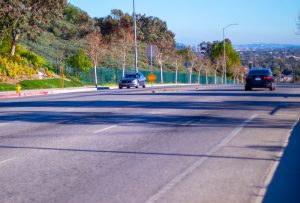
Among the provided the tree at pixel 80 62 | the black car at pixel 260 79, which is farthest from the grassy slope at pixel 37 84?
the black car at pixel 260 79

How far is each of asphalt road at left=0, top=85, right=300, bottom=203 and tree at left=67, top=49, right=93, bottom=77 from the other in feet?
135

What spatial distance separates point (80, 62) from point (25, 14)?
10811mm

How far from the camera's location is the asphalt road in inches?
342

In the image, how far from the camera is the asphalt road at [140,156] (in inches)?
342

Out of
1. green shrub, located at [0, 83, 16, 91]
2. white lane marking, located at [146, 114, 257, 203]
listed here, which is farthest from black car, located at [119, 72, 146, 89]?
white lane marking, located at [146, 114, 257, 203]

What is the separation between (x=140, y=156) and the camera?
39.2 ft

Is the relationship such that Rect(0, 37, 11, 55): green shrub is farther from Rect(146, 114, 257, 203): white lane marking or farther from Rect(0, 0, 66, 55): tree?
Rect(146, 114, 257, 203): white lane marking

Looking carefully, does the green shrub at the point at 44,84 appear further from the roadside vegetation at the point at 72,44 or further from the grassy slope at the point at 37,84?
the roadside vegetation at the point at 72,44

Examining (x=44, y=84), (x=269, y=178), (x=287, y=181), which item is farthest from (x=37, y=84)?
(x=287, y=181)

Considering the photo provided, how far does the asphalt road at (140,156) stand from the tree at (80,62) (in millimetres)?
41121

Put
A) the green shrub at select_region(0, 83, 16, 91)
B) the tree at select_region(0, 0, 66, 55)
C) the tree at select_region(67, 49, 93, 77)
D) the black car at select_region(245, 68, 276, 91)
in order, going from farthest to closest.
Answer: the tree at select_region(67, 49, 93, 77) < the tree at select_region(0, 0, 66, 55) < the green shrub at select_region(0, 83, 16, 91) < the black car at select_region(245, 68, 276, 91)

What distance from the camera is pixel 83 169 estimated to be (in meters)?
10.5

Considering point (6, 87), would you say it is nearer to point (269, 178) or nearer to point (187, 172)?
point (187, 172)

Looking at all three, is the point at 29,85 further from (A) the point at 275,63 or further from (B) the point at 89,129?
(A) the point at 275,63
